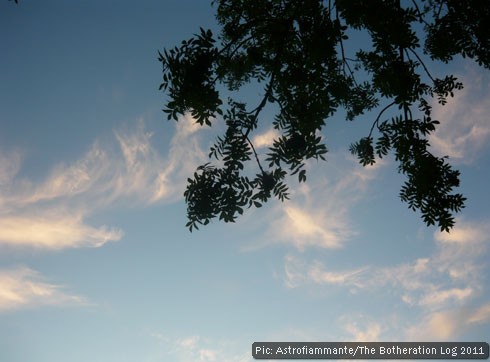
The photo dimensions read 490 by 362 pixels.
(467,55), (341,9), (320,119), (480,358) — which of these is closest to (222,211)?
(320,119)

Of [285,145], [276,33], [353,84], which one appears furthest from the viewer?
[353,84]

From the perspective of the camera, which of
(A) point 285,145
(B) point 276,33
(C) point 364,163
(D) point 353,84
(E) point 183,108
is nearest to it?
(E) point 183,108

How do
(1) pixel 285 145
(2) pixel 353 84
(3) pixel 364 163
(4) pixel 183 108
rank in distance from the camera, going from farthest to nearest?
(2) pixel 353 84
(3) pixel 364 163
(1) pixel 285 145
(4) pixel 183 108

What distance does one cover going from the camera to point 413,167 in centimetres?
574

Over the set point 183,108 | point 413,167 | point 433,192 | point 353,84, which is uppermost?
point 353,84

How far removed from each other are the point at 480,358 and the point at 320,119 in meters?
7.29

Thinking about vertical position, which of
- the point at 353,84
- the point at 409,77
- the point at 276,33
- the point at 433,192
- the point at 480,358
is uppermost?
the point at 353,84

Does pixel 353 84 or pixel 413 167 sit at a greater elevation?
pixel 353 84

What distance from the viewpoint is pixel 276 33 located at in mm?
5605

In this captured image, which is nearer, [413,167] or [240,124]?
[240,124]

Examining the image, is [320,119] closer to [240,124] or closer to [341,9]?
[240,124]

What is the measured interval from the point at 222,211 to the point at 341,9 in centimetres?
394

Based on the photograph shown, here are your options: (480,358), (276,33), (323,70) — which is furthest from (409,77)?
(480,358)

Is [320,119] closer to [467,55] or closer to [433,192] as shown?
[433,192]
